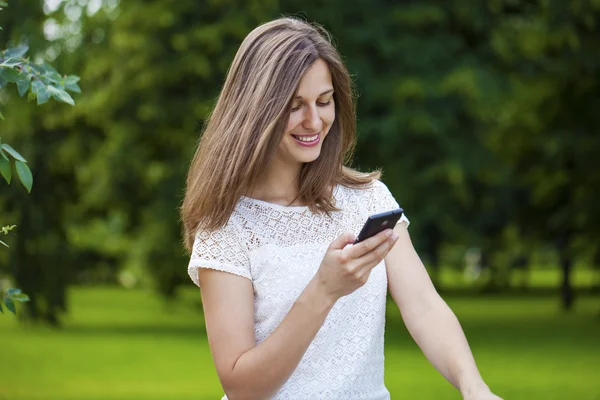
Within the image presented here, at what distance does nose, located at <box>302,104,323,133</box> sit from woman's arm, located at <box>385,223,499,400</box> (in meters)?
0.35

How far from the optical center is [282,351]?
8.84 feet

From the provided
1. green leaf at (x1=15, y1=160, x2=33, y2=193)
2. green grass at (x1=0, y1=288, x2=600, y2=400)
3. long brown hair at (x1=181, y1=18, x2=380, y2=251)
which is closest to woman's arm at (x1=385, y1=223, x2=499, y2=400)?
long brown hair at (x1=181, y1=18, x2=380, y2=251)

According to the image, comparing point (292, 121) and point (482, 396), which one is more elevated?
point (292, 121)

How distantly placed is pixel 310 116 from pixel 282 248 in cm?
33

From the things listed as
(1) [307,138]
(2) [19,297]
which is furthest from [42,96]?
(1) [307,138]

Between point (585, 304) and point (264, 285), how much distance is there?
31.5 m

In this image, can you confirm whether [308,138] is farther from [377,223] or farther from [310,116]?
[377,223]

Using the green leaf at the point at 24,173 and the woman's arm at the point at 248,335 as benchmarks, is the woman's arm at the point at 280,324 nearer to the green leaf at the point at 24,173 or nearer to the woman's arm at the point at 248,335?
the woman's arm at the point at 248,335

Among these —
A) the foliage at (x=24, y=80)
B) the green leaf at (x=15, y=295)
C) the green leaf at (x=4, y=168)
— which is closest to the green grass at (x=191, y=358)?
the green leaf at (x=15, y=295)

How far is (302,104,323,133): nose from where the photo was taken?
9.54 feet

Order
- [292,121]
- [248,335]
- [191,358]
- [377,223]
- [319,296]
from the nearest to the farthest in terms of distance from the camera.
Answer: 1. [377,223]
2. [319,296]
3. [248,335]
4. [292,121]
5. [191,358]

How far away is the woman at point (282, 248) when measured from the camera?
282 centimetres

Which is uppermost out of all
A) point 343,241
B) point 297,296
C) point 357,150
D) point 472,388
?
point 343,241

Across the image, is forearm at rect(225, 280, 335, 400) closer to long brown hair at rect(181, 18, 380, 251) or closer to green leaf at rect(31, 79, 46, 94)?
long brown hair at rect(181, 18, 380, 251)
